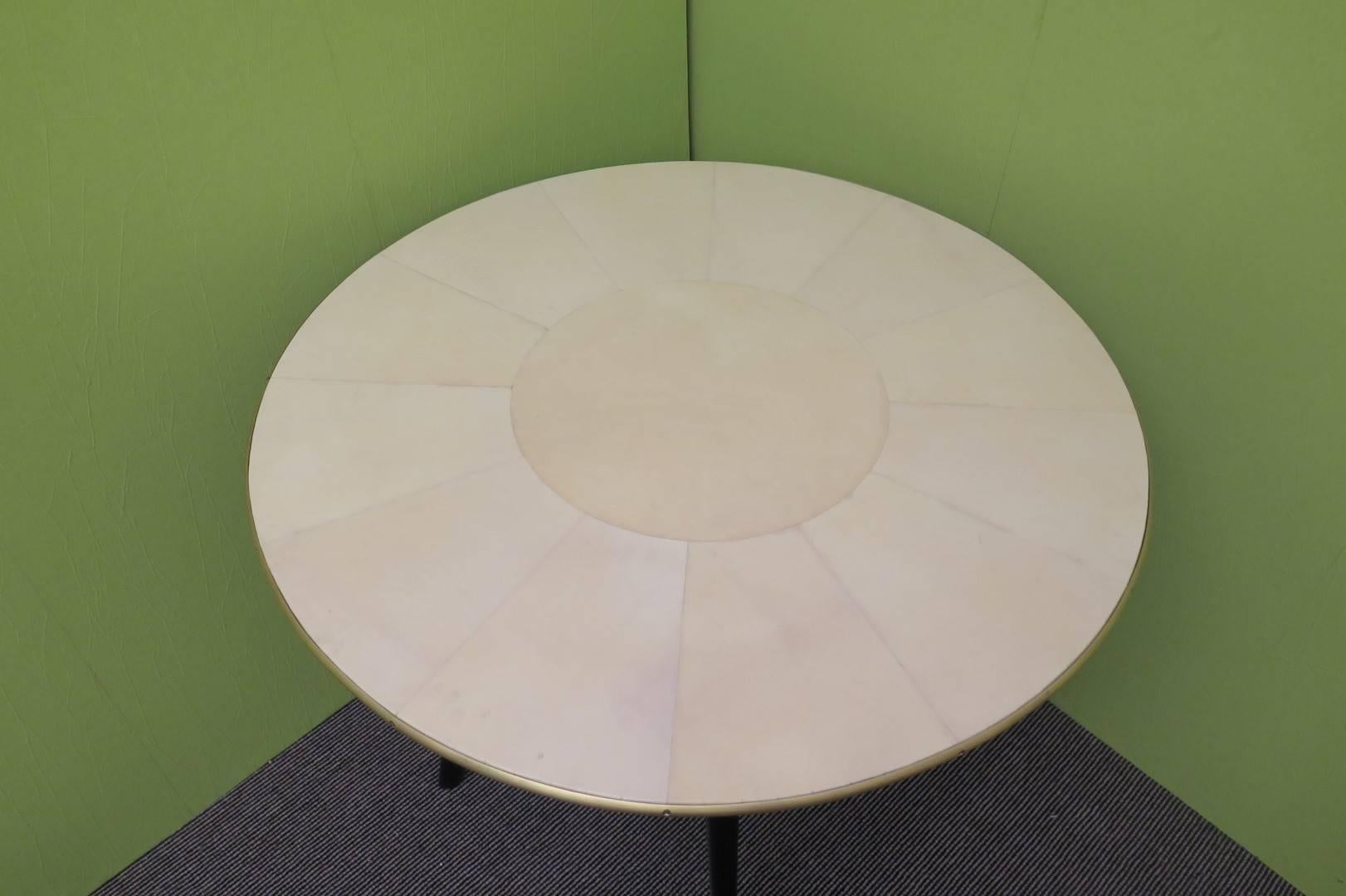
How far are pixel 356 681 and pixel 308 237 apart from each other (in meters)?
0.65

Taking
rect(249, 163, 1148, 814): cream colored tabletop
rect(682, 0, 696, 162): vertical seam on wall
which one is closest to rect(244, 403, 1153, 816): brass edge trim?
rect(249, 163, 1148, 814): cream colored tabletop

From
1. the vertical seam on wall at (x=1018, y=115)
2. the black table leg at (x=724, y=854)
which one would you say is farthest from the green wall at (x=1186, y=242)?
the black table leg at (x=724, y=854)

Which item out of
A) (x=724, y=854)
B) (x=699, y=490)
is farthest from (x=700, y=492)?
(x=724, y=854)

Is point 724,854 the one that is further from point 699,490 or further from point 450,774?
point 450,774

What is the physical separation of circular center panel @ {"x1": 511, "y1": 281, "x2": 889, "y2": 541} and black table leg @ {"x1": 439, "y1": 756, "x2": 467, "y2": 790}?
0.70m

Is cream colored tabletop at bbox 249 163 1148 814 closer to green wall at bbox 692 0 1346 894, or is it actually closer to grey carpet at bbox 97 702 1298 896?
green wall at bbox 692 0 1346 894

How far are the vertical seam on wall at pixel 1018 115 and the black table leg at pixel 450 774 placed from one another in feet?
3.73

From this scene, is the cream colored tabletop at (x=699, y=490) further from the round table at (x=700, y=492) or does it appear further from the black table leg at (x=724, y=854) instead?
the black table leg at (x=724, y=854)

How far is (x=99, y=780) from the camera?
1.49m

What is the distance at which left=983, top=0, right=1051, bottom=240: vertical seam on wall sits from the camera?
1.23 m

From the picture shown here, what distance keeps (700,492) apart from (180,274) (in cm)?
68

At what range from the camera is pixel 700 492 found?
1.11 m

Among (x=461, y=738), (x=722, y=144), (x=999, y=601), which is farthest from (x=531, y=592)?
(x=722, y=144)

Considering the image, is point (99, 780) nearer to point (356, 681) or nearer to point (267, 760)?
point (267, 760)
